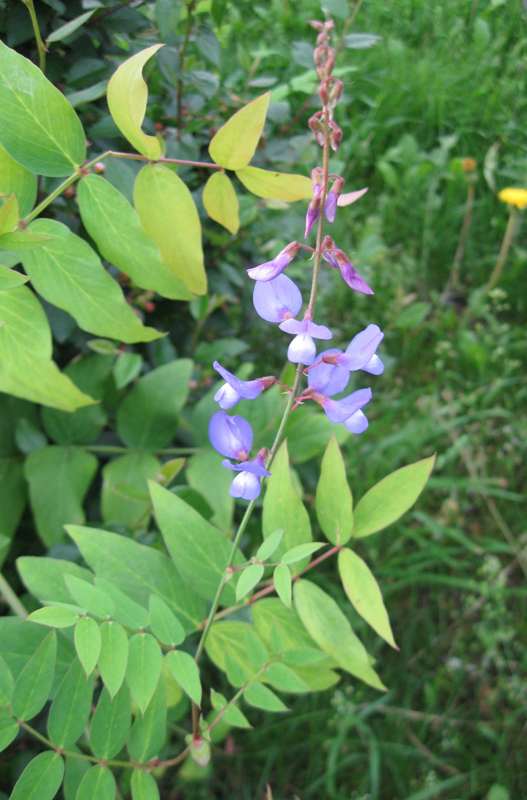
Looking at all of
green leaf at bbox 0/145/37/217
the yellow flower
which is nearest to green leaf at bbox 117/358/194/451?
green leaf at bbox 0/145/37/217

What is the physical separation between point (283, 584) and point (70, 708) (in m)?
0.35

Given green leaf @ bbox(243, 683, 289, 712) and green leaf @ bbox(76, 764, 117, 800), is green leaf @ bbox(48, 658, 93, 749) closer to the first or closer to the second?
green leaf @ bbox(76, 764, 117, 800)

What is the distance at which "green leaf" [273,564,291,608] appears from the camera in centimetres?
68

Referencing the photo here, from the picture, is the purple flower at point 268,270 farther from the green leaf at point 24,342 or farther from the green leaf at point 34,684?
the green leaf at point 34,684

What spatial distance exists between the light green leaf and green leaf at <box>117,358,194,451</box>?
25.6 inches

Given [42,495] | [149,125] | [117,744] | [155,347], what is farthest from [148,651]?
[149,125]

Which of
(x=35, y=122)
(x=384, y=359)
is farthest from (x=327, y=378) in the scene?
(x=384, y=359)

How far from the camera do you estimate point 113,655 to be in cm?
73

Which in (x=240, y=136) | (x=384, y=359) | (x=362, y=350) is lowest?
(x=384, y=359)

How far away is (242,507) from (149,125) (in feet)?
3.15

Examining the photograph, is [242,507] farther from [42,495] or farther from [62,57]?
[62,57]

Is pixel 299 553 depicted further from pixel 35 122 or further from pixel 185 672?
pixel 35 122

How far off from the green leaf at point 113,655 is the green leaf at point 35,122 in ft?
2.03

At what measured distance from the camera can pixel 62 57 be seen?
3.70ft
